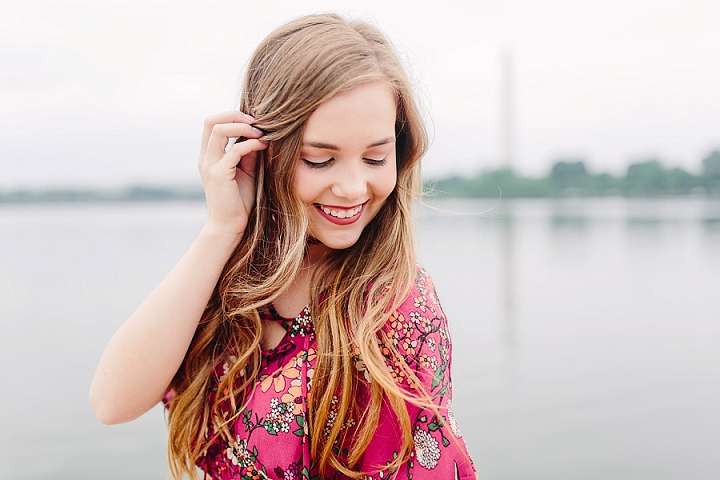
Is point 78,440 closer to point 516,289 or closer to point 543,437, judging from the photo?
point 543,437

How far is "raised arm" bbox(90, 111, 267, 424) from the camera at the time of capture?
5.45 ft

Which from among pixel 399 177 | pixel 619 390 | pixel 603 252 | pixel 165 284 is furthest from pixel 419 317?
pixel 603 252

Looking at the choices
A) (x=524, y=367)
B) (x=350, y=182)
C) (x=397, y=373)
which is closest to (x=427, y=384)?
(x=397, y=373)

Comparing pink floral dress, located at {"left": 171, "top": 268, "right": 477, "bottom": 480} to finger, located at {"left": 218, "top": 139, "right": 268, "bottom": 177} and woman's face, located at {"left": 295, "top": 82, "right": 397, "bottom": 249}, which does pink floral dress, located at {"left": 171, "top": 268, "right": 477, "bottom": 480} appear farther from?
finger, located at {"left": 218, "top": 139, "right": 268, "bottom": 177}

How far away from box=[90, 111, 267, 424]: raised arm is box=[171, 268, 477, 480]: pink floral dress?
0.82 ft

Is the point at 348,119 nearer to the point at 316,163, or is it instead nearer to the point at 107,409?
the point at 316,163

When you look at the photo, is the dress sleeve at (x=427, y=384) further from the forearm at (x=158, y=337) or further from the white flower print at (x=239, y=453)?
the forearm at (x=158, y=337)

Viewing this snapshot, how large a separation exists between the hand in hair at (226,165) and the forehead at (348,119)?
0.19m

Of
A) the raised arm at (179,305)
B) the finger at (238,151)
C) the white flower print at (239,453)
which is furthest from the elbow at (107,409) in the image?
the finger at (238,151)

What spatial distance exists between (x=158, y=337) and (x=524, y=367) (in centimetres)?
448

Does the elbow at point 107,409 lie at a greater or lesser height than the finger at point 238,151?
lesser

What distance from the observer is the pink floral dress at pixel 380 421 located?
1.54 m

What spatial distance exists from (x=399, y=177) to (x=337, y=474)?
0.84 m

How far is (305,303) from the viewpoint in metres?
1.81
